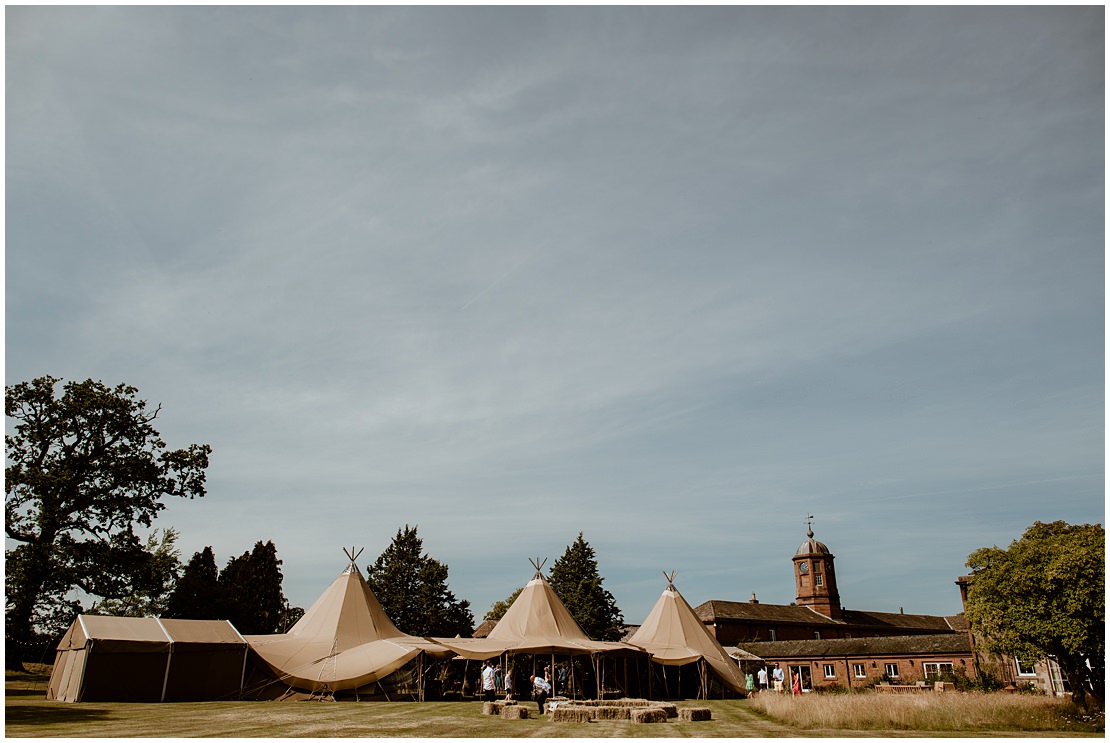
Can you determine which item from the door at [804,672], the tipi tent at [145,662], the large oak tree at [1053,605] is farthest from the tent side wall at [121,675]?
the door at [804,672]

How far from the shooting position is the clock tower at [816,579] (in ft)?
210

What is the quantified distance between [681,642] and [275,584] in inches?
1111

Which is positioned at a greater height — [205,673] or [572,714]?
[205,673]

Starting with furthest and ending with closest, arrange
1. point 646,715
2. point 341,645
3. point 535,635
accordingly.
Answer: point 535,635, point 341,645, point 646,715

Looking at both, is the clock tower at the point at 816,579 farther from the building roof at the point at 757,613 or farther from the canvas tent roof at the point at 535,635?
the canvas tent roof at the point at 535,635

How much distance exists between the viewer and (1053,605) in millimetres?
16906

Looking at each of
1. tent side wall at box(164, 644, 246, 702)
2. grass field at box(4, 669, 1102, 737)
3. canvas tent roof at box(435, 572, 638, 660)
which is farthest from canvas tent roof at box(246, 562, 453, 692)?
grass field at box(4, 669, 1102, 737)

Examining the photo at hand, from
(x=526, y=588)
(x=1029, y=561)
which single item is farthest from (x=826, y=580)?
(x=1029, y=561)

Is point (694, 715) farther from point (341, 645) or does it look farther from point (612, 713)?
point (341, 645)

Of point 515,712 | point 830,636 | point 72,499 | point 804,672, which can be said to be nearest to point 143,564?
point 72,499

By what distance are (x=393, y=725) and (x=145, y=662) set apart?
442 inches

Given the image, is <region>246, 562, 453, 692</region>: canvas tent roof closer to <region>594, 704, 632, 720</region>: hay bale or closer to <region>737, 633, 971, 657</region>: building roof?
<region>594, 704, 632, 720</region>: hay bale

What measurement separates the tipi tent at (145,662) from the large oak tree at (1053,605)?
835 inches

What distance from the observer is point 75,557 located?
81.9 ft
